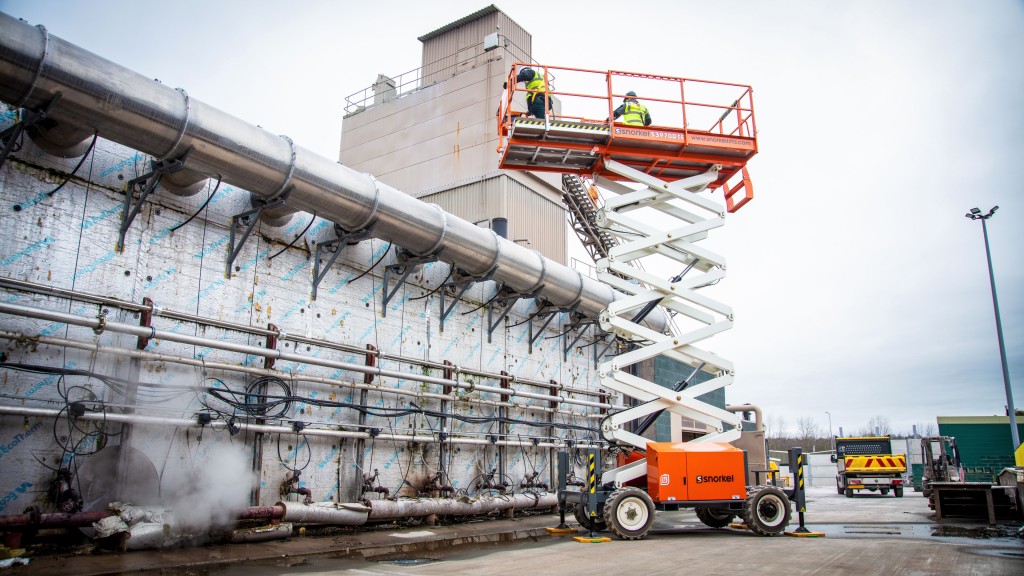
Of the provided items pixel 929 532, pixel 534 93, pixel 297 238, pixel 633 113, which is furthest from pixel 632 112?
pixel 929 532

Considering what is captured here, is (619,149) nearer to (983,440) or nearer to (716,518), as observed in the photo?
(716,518)

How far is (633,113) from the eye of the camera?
13258 millimetres

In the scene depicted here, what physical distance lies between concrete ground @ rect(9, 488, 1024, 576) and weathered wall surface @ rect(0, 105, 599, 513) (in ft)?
5.10

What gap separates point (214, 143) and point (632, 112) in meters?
7.63

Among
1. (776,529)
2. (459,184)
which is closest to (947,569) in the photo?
(776,529)

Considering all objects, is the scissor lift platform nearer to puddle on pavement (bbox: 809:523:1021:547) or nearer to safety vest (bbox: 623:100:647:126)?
safety vest (bbox: 623:100:647:126)

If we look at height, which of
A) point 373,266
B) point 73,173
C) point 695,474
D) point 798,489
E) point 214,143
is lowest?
point 798,489

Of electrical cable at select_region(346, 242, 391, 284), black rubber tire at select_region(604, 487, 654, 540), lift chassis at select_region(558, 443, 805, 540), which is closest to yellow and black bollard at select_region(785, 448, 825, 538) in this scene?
lift chassis at select_region(558, 443, 805, 540)

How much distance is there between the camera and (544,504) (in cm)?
1595

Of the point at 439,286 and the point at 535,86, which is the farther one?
the point at 439,286

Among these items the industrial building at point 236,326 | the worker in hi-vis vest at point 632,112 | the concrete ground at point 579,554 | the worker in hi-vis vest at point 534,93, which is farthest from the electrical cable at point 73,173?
the worker in hi-vis vest at point 632,112

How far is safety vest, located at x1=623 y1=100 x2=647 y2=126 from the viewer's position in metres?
13.2

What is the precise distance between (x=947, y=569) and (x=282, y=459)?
9.55m

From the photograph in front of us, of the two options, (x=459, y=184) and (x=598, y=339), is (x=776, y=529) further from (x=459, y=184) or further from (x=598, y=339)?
(x=459, y=184)
